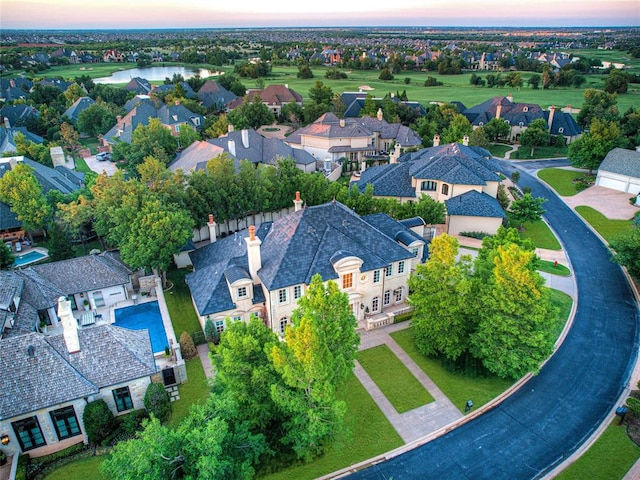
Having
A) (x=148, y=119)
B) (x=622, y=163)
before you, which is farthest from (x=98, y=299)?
(x=622, y=163)

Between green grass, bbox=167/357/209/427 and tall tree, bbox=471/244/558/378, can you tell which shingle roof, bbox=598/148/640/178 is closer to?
tall tree, bbox=471/244/558/378

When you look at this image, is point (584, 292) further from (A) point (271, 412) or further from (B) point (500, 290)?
(A) point (271, 412)

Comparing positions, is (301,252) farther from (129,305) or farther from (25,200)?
(25,200)

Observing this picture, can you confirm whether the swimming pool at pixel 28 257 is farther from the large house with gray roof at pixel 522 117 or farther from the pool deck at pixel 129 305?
the large house with gray roof at pixel 522 117

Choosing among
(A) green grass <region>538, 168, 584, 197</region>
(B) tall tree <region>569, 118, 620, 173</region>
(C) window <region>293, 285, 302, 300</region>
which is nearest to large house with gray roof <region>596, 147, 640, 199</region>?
(B) tall tree <region>569, 118, 620, 173</region>

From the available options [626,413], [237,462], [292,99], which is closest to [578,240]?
[626,413]
